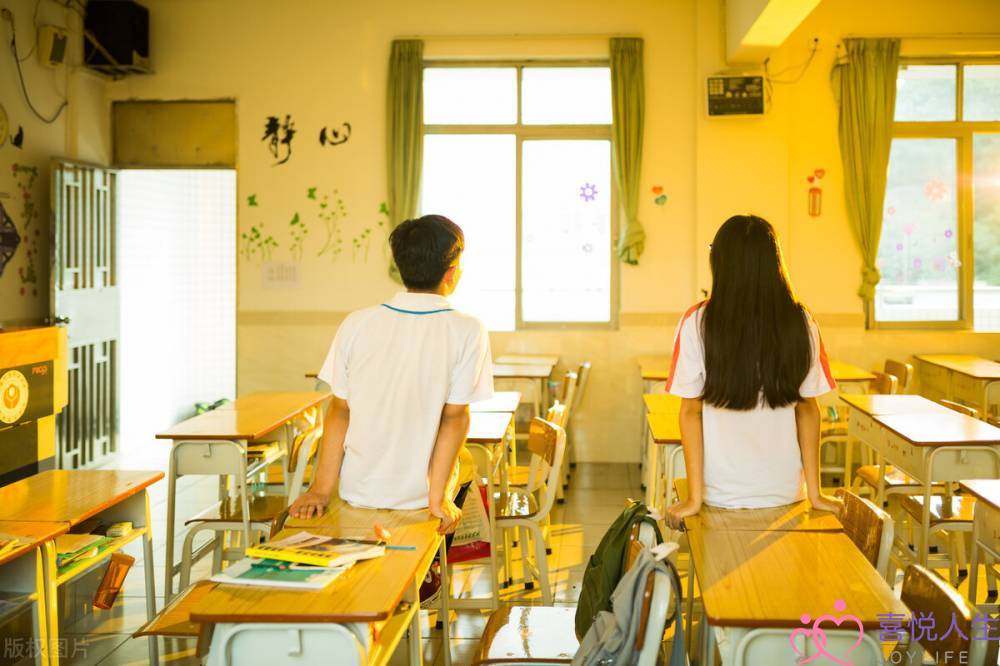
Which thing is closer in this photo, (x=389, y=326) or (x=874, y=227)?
(x=389, y=326)

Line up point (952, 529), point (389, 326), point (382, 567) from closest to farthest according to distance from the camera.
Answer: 1. point (382, 567)
2. point (389, 326)
3. point (952, 529)

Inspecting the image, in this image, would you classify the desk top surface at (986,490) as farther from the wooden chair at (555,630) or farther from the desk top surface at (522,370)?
the desk top surface at (522,370)

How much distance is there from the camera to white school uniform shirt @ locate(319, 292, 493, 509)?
266cm

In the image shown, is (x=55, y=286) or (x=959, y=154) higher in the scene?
(x=959, y=154)

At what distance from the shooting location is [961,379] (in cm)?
654

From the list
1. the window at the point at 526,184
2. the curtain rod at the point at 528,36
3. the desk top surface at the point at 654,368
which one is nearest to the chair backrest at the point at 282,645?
the desk top surface at the point at 654,368

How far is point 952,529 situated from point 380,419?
2665 mm

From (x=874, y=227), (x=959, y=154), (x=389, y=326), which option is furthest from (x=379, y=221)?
(x=389, y=326)

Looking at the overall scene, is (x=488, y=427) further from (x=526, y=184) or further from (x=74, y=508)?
(x=526, y=184)

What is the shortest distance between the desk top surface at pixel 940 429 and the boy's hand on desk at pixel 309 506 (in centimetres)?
255

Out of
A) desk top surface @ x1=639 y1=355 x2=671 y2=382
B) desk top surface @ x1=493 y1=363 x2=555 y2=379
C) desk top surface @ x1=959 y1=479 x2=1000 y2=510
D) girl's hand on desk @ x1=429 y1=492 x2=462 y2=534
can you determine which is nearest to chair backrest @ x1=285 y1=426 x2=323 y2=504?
girl's hand on desk @ x1=429 y1=492 x2=462 y2=534

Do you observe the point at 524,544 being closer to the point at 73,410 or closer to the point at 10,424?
the point at 10,424

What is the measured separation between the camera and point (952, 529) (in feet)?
13.1

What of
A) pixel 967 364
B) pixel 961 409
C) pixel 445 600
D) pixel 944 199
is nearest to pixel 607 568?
pixel 445 600
